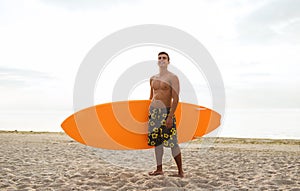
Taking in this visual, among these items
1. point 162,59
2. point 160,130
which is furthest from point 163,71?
A: point 160,130

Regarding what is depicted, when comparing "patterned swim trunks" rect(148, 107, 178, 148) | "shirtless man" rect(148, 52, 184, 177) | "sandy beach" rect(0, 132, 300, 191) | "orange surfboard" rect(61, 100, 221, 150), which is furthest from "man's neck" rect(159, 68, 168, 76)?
"sandy beach" rect(0, 132, 300, 191)

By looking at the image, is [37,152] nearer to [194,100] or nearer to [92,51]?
[92,51]

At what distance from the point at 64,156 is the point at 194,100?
3.19 m

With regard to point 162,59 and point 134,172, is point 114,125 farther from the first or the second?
point 162,59

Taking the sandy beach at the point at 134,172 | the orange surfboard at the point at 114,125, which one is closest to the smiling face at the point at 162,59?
the orange surfboard at the point at 114,125

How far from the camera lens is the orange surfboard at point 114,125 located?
15.5 feet

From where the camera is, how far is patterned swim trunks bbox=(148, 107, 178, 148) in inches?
166

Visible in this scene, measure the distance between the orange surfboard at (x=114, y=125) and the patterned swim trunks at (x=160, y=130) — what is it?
361mm

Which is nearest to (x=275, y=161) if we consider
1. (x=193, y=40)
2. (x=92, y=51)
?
(x=193, y=40)

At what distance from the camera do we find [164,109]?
13.9ft

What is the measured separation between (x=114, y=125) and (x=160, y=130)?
0.96 m

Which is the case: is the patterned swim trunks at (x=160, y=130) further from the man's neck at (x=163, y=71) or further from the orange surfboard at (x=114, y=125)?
the man's neck at (x=163, y=71)

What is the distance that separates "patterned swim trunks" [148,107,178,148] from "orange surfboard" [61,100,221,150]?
36 cm

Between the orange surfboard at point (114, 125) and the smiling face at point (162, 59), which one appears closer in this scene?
the smiling face at point (162, 59)
